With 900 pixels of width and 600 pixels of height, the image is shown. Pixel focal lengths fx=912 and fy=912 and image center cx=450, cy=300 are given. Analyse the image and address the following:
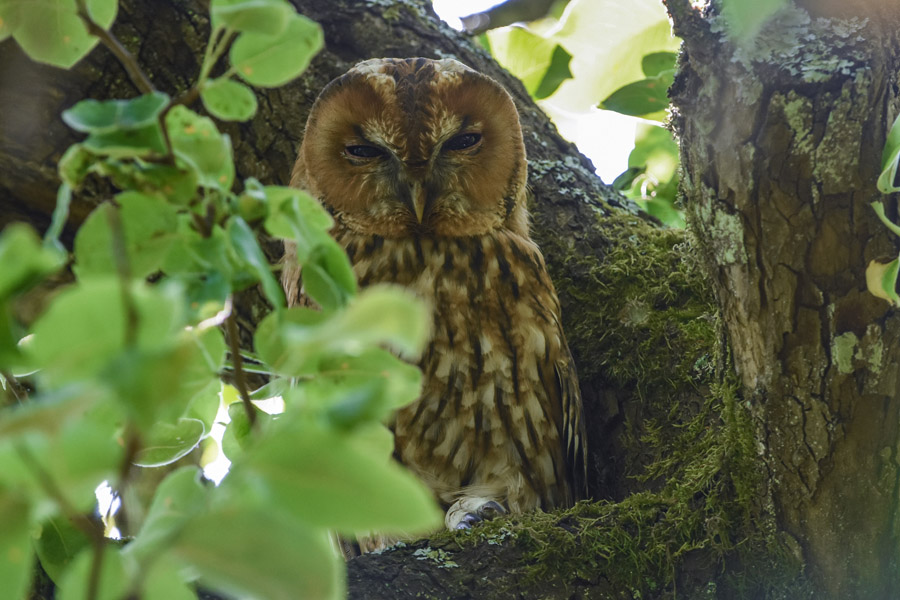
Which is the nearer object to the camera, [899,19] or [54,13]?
[54,13]

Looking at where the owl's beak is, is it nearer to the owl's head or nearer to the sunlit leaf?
the owl's head

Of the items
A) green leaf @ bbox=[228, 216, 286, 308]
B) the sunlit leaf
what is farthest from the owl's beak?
green leaf @ bbox=[228, 216, 286, 308]

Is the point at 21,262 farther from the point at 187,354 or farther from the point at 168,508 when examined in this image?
the point at 168,508

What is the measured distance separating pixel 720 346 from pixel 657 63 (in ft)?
3.77

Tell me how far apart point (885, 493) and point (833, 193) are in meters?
0.46

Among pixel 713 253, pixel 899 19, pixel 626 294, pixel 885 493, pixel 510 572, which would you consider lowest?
pixel 510 572

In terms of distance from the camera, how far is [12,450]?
0.40 meters

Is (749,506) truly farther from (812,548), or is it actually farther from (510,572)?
(510,572)

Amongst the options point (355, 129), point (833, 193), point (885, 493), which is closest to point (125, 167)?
point (833, 193)

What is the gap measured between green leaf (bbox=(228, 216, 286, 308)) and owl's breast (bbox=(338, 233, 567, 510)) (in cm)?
162

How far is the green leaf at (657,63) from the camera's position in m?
2.38

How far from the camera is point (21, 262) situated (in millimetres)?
444

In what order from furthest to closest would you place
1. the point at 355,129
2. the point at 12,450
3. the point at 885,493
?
the point at 355,129
the point at 885,493
the point at 12,450

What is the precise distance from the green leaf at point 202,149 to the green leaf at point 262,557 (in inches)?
9.9
